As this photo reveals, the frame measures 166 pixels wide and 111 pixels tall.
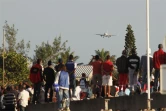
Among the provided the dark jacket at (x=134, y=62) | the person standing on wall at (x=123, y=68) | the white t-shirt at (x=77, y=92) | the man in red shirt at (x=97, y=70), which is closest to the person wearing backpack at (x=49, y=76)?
the white t-shirt at (x=77, y=92)

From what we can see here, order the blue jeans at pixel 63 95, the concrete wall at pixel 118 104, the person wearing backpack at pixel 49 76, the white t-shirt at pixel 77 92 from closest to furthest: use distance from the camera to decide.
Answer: the blue jeans at pixel 63 95 → the concrete wall at pixel 118 104 → the person wearing backpack at pixel 49 76 → the white t-shirt at pixel 77 92

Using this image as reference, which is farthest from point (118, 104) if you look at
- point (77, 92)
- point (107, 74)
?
point (77, 92)

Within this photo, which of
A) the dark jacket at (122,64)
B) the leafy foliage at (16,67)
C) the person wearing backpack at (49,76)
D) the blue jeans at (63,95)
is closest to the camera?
the blue jeans at (63,95)

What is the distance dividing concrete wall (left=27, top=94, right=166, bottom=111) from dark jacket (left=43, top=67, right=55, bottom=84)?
3.06 feet

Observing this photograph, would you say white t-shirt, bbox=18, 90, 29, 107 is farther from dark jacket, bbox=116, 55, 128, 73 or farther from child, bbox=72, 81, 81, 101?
dark jacket, bbox=116, 55, 128, 73

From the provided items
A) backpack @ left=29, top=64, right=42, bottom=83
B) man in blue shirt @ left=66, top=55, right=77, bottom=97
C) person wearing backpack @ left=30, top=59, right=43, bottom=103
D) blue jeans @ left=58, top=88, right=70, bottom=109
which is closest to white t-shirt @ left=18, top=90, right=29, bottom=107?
person wearing backpack @ left=30, top=59, right=43, bottom=103

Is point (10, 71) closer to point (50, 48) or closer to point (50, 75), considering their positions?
point (50, 48)

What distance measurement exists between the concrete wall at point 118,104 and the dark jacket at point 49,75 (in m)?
0.93

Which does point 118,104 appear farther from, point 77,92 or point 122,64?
point 77,92

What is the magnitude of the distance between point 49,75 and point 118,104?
112 inches

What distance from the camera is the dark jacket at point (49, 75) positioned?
29.9 metres

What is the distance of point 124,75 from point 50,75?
9.24ft

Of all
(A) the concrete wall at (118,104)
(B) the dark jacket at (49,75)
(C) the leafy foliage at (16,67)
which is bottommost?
(A) the concrete wall at (118,104)

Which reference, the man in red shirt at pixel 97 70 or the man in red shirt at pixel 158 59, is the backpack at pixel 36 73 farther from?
the man in red shirt at pixel 158 59
